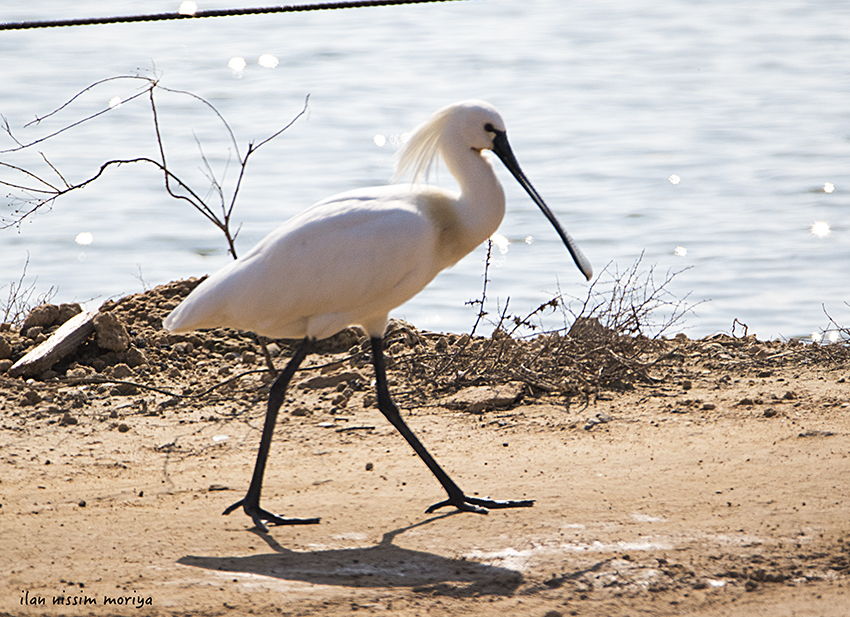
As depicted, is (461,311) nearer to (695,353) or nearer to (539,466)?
(695,353)

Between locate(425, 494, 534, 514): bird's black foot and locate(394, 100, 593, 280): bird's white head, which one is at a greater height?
locate(394, 100, 593, 280): bird's white head

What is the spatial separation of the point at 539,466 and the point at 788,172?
1054 centimetres

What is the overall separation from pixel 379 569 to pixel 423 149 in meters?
2.23

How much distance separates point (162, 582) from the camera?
462 centimetres

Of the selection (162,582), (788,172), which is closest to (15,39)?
(788,172)

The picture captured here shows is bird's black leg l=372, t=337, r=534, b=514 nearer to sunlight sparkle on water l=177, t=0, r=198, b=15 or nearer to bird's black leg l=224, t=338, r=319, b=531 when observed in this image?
bird's black leg l=224, t=338, r=319, b=531

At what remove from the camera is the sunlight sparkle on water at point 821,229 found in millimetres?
12898

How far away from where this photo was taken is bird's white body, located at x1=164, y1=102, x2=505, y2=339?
556 centimetres

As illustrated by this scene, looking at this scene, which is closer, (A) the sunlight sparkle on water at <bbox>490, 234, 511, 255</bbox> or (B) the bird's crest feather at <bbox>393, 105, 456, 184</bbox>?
(B) the bird's crest feather at <bbox>393, 105, 456, 184</bbox>

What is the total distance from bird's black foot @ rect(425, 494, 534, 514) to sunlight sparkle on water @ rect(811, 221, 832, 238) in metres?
8.42

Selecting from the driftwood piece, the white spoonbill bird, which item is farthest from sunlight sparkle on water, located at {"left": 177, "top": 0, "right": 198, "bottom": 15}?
the white spoonbill bird

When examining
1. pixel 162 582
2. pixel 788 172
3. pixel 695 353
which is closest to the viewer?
pixel 162 582

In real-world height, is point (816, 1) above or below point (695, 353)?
above

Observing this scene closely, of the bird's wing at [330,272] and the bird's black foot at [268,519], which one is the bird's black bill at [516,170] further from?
the bird's black foot at [268,519]
